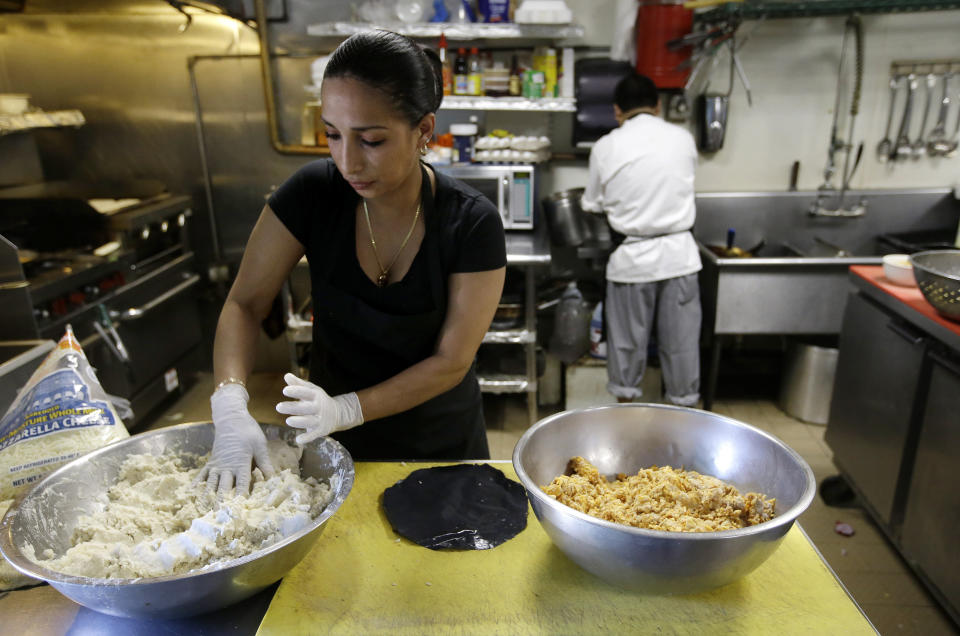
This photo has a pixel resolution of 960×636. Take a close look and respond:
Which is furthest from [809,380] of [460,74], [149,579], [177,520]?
[149,579]

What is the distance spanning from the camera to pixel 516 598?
Answer: 1009 millimetres

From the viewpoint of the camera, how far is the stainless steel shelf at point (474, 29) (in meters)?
3.30

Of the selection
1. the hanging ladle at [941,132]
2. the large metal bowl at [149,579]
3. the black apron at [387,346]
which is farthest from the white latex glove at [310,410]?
the hanging ladle at [941,132]

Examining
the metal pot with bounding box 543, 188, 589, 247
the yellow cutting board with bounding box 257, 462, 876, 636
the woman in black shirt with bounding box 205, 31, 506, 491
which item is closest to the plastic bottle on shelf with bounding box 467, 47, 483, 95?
the metal pot with bounding box 543, 188, 589, 247

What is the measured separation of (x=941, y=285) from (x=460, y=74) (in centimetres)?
249

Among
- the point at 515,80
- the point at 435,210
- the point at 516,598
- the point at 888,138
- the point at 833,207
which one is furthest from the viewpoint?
the point at 833,207

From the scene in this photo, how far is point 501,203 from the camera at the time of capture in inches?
134

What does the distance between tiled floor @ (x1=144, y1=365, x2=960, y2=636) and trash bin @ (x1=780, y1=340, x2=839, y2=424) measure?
0.07 metres

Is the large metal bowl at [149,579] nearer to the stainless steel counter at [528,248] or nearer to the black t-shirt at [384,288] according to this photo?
the black t-shirt at [384,288]

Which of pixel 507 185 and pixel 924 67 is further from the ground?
pixel 924 67

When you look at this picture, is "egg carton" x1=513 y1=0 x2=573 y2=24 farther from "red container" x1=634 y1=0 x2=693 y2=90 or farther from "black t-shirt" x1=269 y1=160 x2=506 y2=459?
"black t-shirt" x1=269 y1=160 x2=506 y2=459

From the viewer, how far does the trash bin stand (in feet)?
11.1

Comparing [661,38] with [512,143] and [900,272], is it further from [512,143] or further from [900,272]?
[900,272]

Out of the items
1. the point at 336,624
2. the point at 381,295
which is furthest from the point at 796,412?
the point at 336,624
